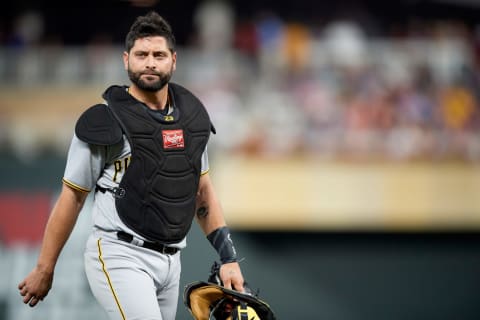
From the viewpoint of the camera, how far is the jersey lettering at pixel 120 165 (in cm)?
341

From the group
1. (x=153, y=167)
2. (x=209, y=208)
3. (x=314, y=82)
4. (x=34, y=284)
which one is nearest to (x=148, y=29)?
(x=153, y=167)

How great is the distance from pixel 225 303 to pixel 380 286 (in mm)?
5997

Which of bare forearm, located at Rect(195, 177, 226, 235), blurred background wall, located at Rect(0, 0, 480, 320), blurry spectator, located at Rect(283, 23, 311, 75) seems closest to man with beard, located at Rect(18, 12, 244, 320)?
bare forearm, located at Rect(195, 177, 226, 235)

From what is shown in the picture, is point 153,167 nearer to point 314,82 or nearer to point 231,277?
point 231,277

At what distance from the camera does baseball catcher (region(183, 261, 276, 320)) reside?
11.4ft

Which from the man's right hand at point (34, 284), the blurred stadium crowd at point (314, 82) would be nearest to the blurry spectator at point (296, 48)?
the blurred stadium crowd at point (314, 82)

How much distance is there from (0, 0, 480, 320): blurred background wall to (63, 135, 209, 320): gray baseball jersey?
17.0 feet

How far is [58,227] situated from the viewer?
3375 mm

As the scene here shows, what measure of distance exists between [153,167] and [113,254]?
40 centimetres

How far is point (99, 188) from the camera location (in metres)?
3.48

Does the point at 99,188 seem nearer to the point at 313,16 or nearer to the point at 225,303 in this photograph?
the point at 225,303

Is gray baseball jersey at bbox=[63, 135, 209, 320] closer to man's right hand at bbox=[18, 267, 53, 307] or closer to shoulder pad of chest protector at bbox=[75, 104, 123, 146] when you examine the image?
shoulder pad of chest protector at bbox=[75, 104, 123, 146]

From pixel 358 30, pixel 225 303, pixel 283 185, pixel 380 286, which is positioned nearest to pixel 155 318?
pixel 225 303

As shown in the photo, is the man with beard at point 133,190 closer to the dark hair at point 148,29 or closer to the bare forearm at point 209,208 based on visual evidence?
the dark hair at point 148,29
